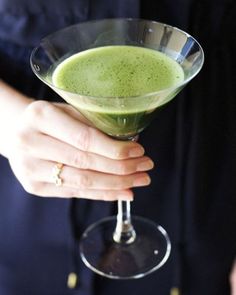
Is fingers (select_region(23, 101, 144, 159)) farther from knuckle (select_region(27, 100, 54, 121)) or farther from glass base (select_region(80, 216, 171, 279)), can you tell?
glass base (select_region(80, 216, 171, 279))

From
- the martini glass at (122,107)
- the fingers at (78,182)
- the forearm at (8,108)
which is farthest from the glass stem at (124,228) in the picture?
the forearm at (8,108)

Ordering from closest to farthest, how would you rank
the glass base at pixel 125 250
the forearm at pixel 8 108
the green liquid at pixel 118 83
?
the green liquid at pixel 118 83, the forearm at pixel 8 108, the glass base at pixel 125 250

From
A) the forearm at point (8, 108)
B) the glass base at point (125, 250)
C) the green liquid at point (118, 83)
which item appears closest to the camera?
the green liquid at point (118, 83)

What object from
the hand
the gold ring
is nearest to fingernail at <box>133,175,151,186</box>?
the hand

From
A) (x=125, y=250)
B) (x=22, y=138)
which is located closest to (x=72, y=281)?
(x=125, y=250)

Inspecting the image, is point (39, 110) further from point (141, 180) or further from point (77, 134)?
point (141, 180)

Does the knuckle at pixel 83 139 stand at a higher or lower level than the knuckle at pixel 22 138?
higher

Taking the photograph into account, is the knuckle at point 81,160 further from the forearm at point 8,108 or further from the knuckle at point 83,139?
the forearm at point 8,108

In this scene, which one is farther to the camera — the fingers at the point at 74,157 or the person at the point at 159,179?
the person at the point at 159,179
